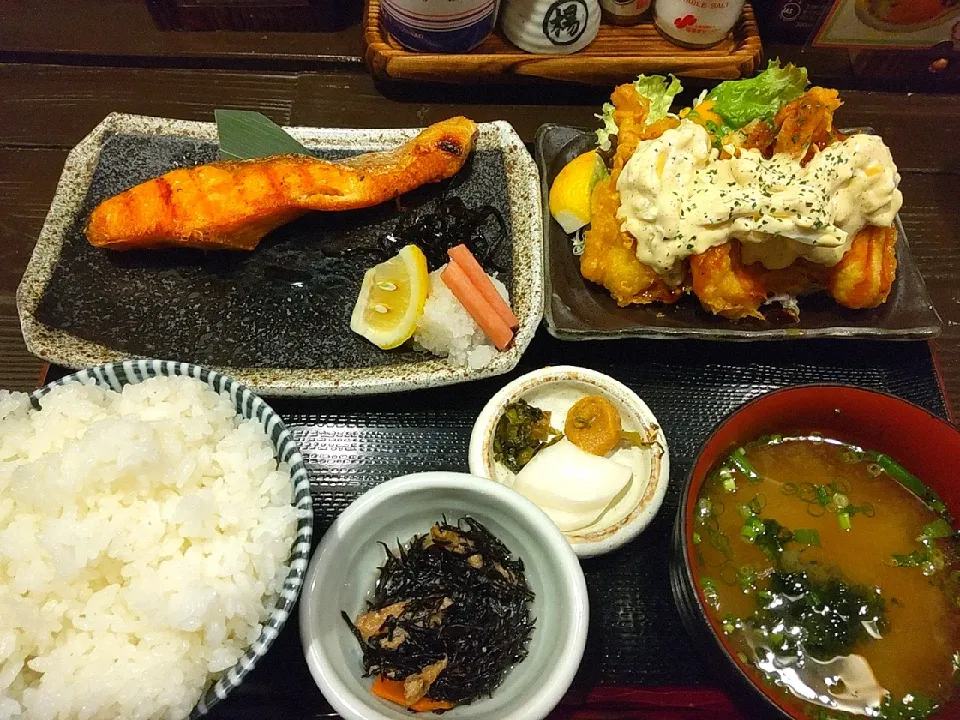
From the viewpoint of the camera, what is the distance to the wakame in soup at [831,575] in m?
1.59

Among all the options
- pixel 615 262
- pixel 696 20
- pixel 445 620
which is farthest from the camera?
pixel 696 20

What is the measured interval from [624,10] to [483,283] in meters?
1.76

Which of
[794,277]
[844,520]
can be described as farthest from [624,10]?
[844,520]

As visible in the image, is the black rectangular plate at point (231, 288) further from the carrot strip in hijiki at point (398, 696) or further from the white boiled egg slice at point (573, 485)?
the carrot strip in hijiki at point (398, 696)

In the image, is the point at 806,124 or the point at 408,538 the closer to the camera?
the point at 408,538

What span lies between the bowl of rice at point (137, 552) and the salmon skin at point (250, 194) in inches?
37.6

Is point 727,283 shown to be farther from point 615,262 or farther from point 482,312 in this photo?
point 482,312

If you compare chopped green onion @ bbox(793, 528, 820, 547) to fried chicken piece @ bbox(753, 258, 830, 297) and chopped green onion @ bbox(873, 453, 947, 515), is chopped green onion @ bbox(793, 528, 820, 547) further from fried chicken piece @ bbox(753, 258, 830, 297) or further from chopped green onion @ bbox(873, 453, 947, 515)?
fried chicken piece @ bbox(753, 258, 830, 297)

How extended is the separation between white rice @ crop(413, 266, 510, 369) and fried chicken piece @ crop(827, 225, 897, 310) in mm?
1310

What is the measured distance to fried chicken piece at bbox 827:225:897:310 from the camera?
2369 mm

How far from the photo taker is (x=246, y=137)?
2709 mm

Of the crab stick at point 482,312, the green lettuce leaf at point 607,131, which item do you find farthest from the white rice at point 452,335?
the green lettuce leaf at point 607,131

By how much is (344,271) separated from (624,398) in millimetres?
1195

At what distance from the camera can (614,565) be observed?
2.02m
